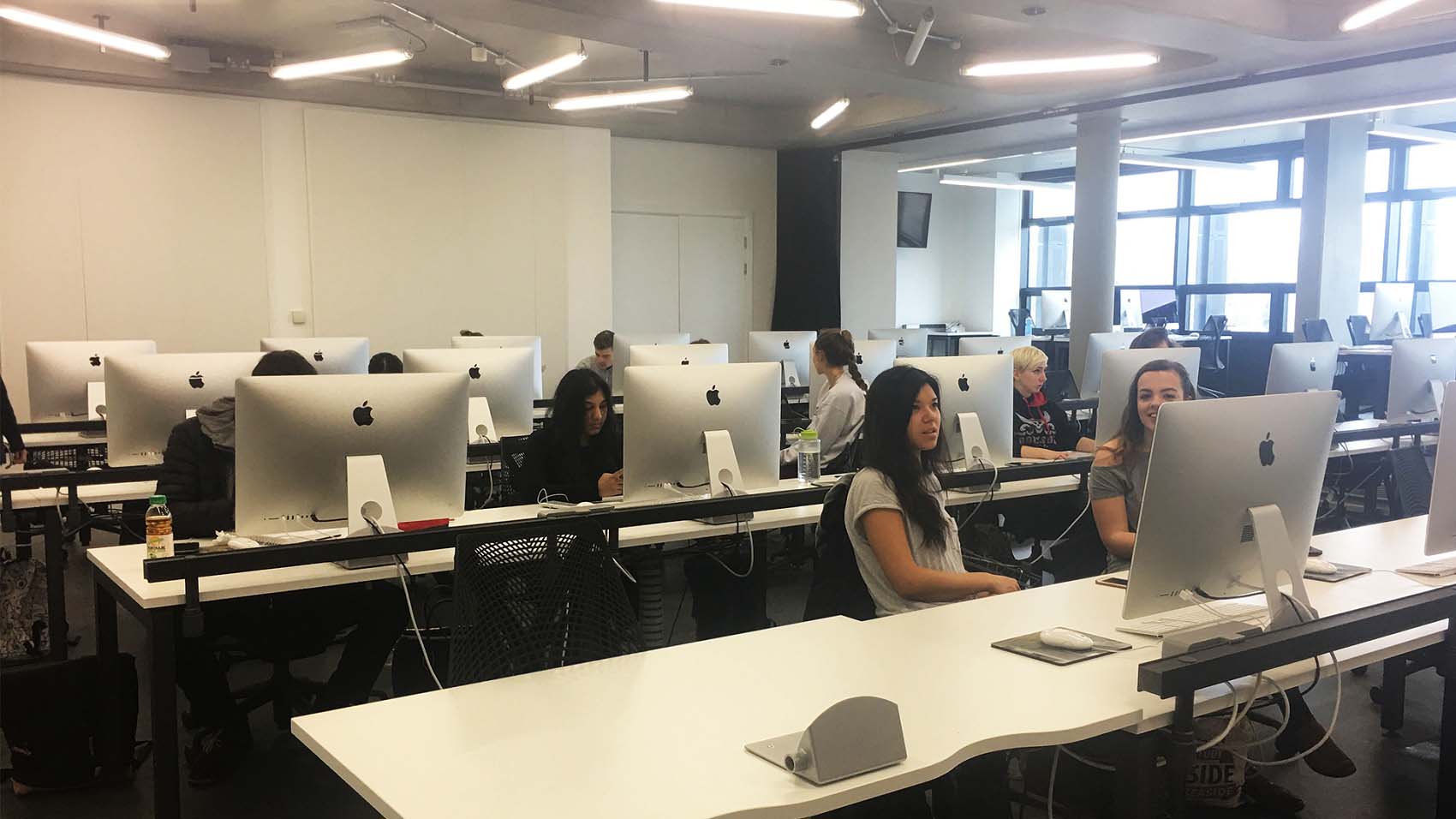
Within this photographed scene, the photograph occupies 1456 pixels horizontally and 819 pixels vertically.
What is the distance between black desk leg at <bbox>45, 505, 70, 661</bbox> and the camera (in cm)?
377

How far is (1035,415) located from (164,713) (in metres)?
3.84

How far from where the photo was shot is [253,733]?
11.1 ft

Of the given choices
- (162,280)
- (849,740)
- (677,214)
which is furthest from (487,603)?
(677,214)

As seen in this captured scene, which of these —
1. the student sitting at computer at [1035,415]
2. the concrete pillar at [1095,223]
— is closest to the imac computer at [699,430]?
the student sitting at computer at [1035,415]

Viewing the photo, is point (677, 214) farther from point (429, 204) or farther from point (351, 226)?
point (351, 226)

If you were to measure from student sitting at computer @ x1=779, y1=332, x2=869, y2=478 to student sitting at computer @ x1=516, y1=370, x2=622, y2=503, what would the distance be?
79 cm

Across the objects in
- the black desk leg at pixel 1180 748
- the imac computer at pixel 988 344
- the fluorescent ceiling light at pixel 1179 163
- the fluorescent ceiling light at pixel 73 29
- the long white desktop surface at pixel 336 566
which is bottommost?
the black desk leg at pixel 1180 748

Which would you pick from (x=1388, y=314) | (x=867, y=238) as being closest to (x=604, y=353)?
(x=867, y=238)

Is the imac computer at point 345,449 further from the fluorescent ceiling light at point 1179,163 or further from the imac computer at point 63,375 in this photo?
the fluorescent ceiling light at point 1179,163

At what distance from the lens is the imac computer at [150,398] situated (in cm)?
371

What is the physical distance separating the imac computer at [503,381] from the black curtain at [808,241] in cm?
583

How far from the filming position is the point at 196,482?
319cm

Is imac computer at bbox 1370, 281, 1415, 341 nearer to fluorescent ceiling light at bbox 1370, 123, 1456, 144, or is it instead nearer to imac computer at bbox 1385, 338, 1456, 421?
fluorescent ceiling light at bbox 1370, 123, 1456, 144

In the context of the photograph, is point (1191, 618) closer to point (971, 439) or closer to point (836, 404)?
point (971, 439)
